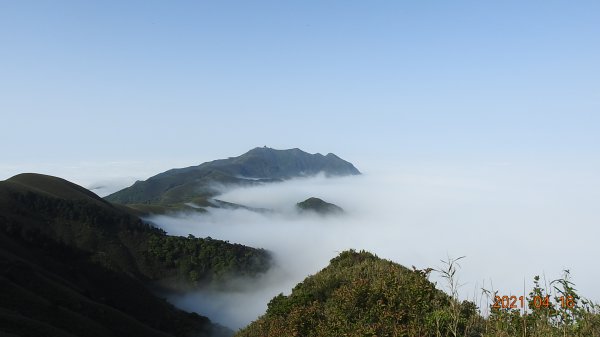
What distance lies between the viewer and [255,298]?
19012cm

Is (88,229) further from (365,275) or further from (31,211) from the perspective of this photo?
(365,275)

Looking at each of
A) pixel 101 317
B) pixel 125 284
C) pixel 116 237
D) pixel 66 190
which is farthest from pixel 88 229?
pixel 101 317

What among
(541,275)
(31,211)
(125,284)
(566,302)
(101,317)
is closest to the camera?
(566,302)

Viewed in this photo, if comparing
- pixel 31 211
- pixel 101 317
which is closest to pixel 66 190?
pixel 31 211

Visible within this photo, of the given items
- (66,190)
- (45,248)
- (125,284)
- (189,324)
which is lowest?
(189,324)

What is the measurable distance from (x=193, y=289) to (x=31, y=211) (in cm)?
7463

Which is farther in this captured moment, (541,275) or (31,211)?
(31,211)

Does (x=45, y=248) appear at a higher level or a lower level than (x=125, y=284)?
higher

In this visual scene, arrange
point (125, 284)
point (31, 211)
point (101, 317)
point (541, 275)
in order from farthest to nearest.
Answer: point (31, 211) → point (125, 284) → point (101, 317) → point (541, 275)
